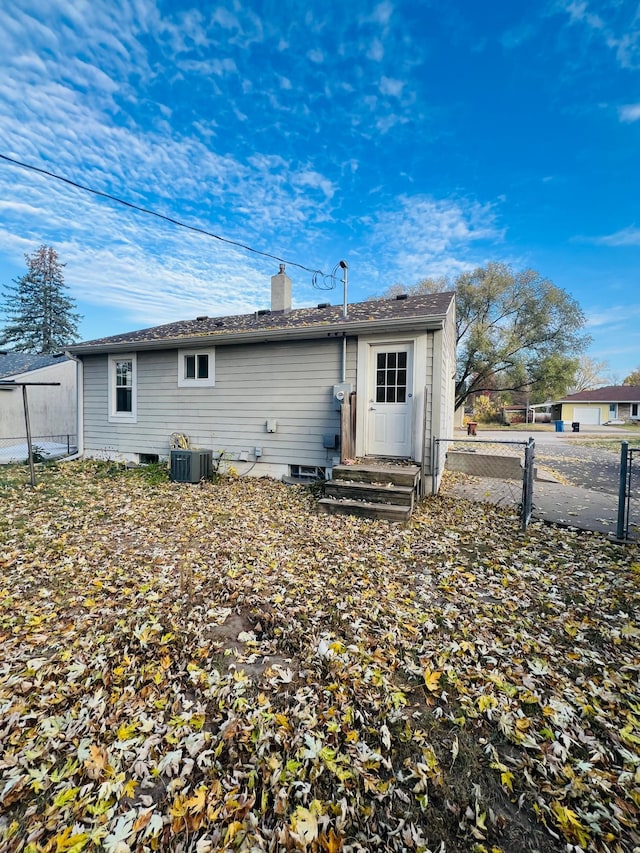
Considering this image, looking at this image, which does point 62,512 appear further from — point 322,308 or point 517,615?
point 322,308

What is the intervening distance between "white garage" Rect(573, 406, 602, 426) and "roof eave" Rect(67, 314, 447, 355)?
36.3 metres

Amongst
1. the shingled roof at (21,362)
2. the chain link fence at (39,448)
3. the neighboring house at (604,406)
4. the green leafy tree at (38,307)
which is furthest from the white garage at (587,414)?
the green leafy tree at (38,307)

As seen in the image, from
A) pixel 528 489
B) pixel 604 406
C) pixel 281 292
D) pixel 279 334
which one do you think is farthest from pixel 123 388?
pixel 604 406

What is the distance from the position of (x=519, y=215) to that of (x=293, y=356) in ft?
41.2

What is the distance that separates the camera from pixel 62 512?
5.54 m

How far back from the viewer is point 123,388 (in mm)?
9281

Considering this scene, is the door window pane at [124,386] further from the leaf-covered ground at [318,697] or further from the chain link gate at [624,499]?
the chain link gate at [624,499]

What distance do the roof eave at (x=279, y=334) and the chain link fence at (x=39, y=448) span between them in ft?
10.8

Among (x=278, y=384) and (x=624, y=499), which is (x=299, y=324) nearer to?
(x=278, y=384)

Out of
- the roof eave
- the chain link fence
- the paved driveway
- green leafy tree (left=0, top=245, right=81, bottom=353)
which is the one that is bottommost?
the paved driveway

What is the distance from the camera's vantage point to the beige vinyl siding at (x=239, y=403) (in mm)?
7215

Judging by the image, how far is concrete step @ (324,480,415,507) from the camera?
5.38 m

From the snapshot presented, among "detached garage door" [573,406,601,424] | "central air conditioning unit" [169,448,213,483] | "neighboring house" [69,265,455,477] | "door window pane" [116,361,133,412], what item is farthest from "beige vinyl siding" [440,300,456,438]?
"detached garage door" [573,406,601,424]

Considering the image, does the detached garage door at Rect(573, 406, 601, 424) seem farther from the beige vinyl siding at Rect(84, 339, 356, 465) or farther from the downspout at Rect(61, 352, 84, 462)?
the downspout at Rect(61, 352, 84, 462)
